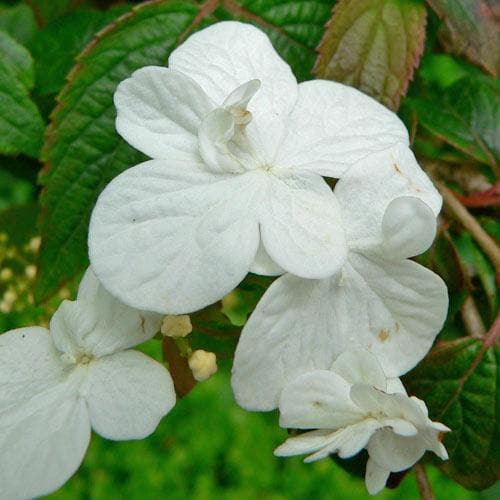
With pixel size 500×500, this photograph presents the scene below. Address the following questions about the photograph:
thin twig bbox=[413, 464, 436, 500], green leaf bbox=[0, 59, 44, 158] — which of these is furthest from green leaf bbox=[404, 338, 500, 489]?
green leaf bbox=[0, 59, 44, 158]

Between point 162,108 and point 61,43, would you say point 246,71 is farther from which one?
point 61,43

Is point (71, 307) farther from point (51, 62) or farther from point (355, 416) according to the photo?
point (51, 62)

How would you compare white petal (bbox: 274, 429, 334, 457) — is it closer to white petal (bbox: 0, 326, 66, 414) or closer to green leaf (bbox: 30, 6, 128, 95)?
white petal (bbox: 0, 326, 66, 414)

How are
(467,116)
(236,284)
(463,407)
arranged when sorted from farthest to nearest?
(467,116) → (463,407) → (236,284)

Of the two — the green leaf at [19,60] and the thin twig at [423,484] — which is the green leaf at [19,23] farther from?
the thin twig at [423,484]

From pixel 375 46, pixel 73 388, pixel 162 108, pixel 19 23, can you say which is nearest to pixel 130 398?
pixel 73 388

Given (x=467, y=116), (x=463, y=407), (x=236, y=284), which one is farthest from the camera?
(x=467, y=116)
